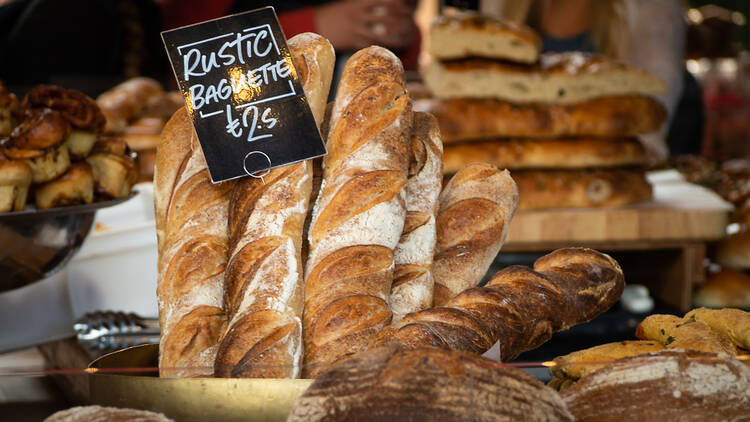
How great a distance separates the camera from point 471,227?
109 centimetres

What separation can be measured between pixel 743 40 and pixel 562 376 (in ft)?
16.7

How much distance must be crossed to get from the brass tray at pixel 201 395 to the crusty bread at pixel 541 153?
1929mm

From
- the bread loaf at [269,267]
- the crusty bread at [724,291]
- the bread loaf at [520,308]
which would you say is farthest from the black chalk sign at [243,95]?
the crusty bread at [724,291]

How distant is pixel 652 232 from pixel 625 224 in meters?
0.10

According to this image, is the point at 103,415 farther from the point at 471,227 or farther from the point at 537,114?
the point at 537,114

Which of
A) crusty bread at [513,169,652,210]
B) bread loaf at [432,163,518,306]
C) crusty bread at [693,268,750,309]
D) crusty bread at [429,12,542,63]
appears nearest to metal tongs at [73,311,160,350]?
bread loaf at [432,163,518,306]

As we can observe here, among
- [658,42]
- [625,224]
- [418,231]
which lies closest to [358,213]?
[418,231]

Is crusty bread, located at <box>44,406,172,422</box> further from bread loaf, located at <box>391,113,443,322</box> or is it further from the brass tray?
bread loaf, located at <box>391,113,443,322</box>

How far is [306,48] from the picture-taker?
1043 millimetres

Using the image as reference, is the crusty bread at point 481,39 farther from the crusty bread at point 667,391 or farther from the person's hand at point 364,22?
the crusty bread at point 667,391

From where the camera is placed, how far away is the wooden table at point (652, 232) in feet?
7.95

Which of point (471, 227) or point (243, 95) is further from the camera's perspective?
point (471, 227)

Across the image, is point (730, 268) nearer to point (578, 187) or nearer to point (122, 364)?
point (578, 187)

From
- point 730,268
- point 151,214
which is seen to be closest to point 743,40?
point 730,268
